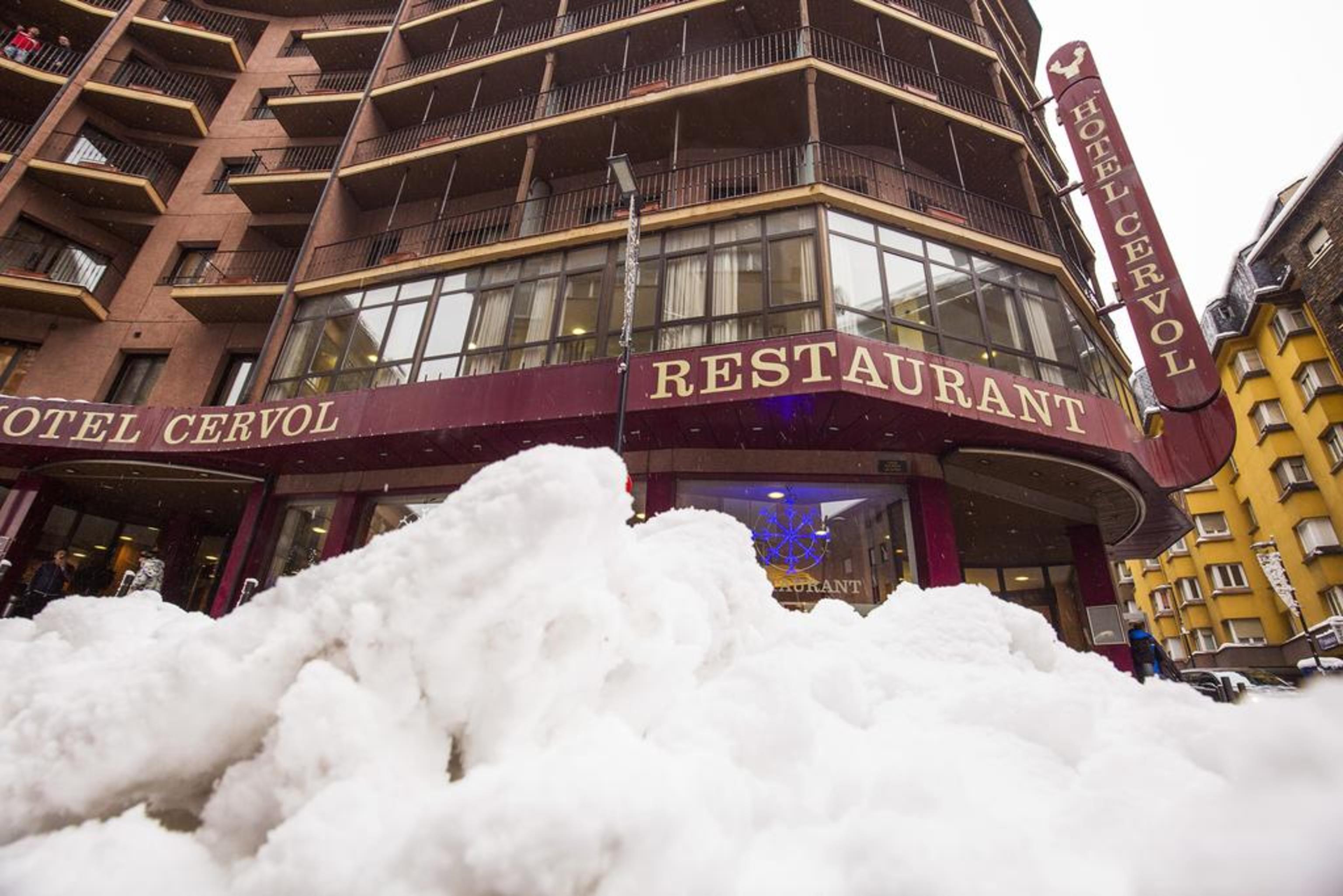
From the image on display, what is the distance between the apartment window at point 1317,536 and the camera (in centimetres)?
2136

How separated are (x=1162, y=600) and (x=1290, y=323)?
22.3 m

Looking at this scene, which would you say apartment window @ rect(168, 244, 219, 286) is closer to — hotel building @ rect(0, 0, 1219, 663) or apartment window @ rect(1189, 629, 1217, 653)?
hotel building @ rect(0, 0, 1219, 663)

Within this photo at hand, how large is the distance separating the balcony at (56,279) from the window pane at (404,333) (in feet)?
32.5

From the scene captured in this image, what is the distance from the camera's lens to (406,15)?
60.6 feet

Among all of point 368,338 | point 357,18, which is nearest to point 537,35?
point 357,18

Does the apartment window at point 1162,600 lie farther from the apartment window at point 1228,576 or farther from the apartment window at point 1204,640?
the apartment window at point 1228,576

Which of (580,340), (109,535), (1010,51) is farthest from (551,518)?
→ (1010,51)

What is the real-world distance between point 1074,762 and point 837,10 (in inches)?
679

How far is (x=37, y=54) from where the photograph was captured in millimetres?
18156

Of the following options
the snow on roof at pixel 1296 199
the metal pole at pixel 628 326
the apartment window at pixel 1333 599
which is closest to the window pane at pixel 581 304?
the metal pole at pixel 628 326

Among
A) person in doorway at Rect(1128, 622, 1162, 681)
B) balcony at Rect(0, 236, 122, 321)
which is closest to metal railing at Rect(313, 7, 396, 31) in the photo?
balcony at Rect(0, 236, 122, 321)

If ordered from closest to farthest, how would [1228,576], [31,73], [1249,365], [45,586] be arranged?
[45,586] → [31,73] → [1249,365] → [1228,576]

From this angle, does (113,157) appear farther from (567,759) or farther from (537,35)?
(567,759)

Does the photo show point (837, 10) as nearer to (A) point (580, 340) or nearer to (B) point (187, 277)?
(A) point (580, 340)
